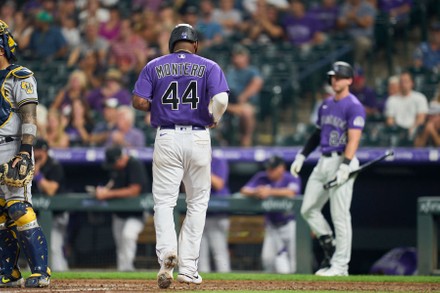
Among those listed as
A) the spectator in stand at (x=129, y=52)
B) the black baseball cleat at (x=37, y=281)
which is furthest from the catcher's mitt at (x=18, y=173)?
the spectator in stand at (x=129, y=52)

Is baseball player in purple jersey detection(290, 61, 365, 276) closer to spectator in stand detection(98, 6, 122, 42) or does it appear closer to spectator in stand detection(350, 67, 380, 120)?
spectator in stand detection(350, 67, 380, 120)

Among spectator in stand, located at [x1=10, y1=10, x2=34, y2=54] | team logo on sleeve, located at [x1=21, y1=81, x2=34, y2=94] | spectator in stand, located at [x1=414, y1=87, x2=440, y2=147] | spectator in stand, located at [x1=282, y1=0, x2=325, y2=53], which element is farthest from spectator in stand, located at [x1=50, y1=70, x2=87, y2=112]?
team logo on sleeve, located at [x1=21, y1=81, x2=34, y2=94]

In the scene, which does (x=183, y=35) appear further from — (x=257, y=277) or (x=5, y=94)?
(x=257, y=277)

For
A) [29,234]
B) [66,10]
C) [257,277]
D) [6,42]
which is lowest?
[257,277]

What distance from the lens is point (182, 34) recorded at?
746 cm

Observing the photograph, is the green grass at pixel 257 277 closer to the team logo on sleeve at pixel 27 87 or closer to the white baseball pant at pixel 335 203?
the white baseball pant at pixel 335 203

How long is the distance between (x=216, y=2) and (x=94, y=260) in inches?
227

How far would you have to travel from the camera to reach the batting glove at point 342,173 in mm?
9086

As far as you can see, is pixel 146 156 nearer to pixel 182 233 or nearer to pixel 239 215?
pixel 239 215

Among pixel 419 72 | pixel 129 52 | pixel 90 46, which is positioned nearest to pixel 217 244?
pixel 419 72

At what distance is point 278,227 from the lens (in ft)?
35.9

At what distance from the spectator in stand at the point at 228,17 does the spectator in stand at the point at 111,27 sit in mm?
1477

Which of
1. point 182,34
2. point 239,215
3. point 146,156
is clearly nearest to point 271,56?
point 146,156

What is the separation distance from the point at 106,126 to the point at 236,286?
5752mm
